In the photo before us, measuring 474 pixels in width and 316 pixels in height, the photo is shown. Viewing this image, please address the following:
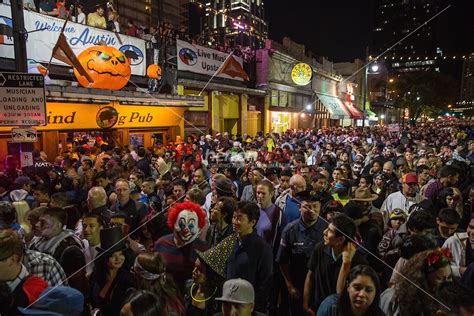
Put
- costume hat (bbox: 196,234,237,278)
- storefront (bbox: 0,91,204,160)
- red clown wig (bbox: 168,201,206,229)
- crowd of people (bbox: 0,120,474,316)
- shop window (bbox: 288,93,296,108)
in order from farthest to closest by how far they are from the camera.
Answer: shop window (bbox: 288,93,296,108) → storefront (bbox: 0,91,204,160) → red clown wig (bbox: 168,201,206,229) → costume hat (bbox: 196,234,237,278) → crowd of people (bbox: 0,120,474,316)

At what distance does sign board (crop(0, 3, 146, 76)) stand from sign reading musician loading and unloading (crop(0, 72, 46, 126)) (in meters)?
3.42

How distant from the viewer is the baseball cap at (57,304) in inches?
86.7

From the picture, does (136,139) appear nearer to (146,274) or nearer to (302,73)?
(302,73)

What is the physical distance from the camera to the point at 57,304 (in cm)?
225

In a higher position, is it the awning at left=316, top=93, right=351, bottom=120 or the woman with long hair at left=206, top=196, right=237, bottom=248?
the awning at left=316, top=93, right=351, bottom=120

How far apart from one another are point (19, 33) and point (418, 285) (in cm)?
820

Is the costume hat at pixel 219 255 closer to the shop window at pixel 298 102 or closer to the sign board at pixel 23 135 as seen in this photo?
the sign board at pixel 23 135

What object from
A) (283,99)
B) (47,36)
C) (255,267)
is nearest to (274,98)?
(283,99)

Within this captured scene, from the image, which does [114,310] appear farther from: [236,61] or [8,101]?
[236,61]

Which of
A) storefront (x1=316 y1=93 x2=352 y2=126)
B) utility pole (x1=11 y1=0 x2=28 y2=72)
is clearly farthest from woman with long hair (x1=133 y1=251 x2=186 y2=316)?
storefront (x1=316 y1=93 x2=352 y2=126)

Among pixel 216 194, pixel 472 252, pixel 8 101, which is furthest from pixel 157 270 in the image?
pixel 8 101

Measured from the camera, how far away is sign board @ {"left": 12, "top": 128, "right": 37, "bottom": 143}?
661 centimetres

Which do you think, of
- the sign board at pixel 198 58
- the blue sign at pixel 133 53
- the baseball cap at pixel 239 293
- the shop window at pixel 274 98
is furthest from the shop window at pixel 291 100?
the baseball cap at pixel 239 293

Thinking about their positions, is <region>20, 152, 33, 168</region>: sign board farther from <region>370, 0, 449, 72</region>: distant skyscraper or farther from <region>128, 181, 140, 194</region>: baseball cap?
<region>370, 0, 449, 72</region>: distant skyscraper
